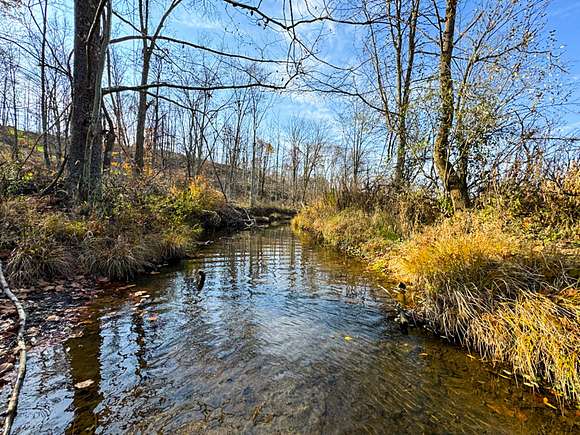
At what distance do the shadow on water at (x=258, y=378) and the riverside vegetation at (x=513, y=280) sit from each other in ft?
1.01

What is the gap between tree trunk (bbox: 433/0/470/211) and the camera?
7.22 metres

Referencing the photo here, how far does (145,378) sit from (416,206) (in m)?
7.97

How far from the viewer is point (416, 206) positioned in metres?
8.59

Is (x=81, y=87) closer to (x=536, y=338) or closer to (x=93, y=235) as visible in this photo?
(x=93, y=235)

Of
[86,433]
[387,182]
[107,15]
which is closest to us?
[86,433]

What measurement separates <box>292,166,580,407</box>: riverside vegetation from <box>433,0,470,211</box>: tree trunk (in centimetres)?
72

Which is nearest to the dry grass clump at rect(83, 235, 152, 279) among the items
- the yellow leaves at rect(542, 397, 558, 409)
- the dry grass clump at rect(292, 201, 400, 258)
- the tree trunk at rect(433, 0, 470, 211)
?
the dry grass clump at rect(292, 201, 400, 258)

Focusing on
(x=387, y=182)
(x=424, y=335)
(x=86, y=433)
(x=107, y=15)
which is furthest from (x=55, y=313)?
(x=387, y=182)

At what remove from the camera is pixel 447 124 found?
725 centimetres

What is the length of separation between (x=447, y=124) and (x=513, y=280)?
5022mm

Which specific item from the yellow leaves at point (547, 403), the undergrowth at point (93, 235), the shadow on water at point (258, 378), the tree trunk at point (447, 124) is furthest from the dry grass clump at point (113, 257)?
the tree trunk at point (447, 124)

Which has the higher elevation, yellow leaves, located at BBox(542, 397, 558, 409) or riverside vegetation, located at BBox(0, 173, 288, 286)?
riverside vegetation, located at BBox(0, 173, 288, 286)

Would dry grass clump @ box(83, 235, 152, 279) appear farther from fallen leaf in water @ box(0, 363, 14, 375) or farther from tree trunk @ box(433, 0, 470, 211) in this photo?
tree trunk @ box(433, 0, 470, 211)

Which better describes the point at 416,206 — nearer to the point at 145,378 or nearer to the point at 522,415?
the point at 522,415
